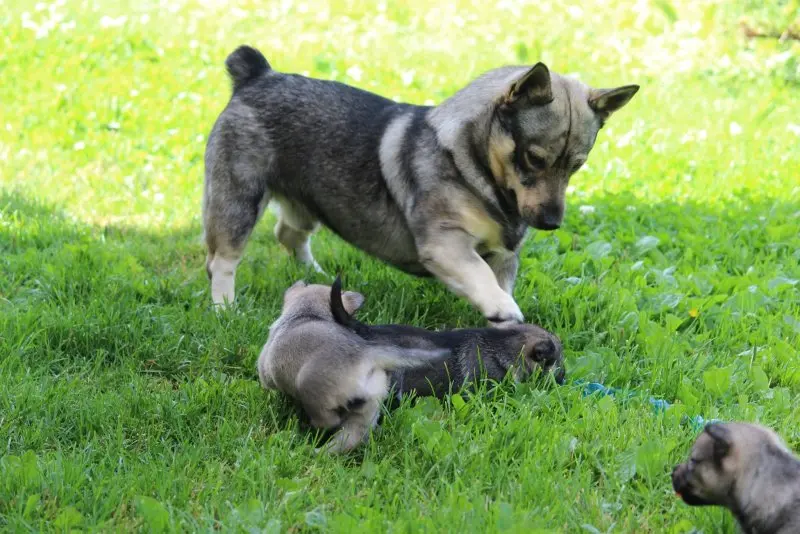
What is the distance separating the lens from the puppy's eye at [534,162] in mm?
4406

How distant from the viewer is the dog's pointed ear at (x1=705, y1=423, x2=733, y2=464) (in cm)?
288

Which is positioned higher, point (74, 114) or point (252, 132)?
point (252, 132)

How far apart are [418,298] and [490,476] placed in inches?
75.3

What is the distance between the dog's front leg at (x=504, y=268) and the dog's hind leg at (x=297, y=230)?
110 centimetres

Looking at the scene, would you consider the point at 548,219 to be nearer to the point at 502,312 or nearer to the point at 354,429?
the point at 502,312

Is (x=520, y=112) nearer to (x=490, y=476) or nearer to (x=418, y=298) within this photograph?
(x=418, y=298)

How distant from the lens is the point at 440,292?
205 inches

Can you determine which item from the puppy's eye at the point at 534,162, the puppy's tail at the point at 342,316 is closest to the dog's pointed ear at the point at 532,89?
the puppy's eye at the point at 534,162

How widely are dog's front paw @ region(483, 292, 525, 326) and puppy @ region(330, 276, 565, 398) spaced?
178 millimetres

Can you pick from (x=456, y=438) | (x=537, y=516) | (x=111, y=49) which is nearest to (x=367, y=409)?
(x=456, y=438)

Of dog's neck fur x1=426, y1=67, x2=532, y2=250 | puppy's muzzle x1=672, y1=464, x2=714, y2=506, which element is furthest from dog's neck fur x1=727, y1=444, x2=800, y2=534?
dog's neck fur x1=426, y1=67, x2=532, y2=250

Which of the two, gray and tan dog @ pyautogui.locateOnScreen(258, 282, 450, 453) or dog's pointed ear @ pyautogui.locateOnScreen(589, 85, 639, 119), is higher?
dog's pointed ear @ pyautogui.locateOnScreen(589, 85, 639, 119)

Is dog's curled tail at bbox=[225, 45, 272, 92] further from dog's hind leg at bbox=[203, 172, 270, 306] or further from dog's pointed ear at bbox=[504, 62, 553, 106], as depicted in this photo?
dog's pointed ear at bbox=[504, 62, 553, 106]

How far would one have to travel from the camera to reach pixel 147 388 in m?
4.02
